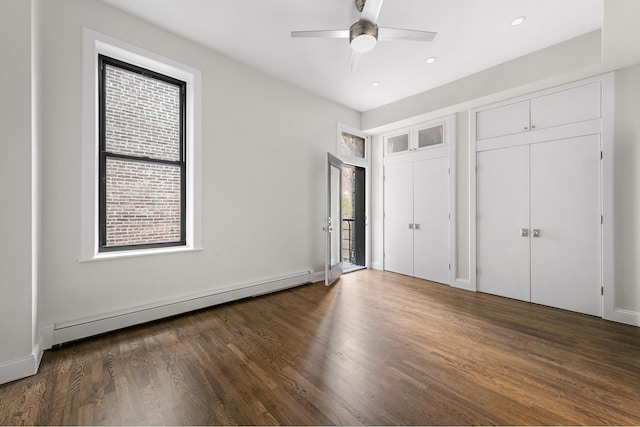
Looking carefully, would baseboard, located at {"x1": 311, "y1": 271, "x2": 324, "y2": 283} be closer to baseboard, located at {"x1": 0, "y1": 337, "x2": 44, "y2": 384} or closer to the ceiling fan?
baseboard, located at {"x1": 0, "y1": 337, "x2": 44, "y2": 384}

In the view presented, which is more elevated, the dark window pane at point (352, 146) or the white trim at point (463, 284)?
the dark window pane at point (352, 146)

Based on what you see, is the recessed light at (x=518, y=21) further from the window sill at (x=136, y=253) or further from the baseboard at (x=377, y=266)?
the window sill at (x=136, y=253)

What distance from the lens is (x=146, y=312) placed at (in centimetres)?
265

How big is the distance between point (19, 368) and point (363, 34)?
359cm

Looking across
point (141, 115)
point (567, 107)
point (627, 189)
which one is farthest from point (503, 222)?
point (141, 115)

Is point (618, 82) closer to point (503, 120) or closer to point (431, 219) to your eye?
point (503, 120)

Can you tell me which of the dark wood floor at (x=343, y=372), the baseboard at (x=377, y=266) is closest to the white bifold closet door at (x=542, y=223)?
the dark wood floor at (x=343, y=372)

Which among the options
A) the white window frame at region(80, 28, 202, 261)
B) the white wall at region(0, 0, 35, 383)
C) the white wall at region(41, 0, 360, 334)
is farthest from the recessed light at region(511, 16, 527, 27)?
the white wall at region(0, 0, 35, 383)

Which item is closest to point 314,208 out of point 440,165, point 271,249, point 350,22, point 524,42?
point 271,249

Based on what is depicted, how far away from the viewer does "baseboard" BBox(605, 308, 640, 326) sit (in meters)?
2.70

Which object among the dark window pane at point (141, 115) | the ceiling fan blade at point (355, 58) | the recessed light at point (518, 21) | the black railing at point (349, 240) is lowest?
the black railing at point (349, 240)

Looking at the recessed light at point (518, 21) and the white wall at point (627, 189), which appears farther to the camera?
the white wall at point (627, 189)

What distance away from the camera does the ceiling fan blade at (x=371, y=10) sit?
1971 mm

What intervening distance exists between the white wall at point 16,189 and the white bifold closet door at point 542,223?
193 inches
